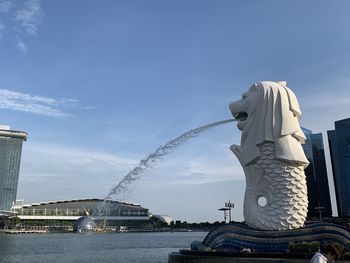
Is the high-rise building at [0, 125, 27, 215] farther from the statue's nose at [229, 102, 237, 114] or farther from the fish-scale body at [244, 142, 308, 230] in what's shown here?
the fish-scale body at [244, 142, 308, 230]

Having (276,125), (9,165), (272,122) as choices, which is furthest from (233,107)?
(9,165)

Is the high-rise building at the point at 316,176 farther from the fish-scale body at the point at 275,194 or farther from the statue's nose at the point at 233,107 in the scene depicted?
the fish-scale body at the point at 275,194

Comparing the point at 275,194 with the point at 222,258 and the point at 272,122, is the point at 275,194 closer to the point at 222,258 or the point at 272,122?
the point at 272,122

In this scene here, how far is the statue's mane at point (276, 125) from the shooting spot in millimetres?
23438

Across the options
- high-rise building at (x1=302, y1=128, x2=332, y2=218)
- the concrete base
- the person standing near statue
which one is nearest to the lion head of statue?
the concrete base

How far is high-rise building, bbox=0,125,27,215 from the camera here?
139375 millimetres

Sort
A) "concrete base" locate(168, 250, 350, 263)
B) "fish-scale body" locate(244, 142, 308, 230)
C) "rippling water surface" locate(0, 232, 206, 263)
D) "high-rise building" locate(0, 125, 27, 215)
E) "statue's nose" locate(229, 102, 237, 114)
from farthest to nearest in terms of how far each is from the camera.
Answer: "high-rise building" locate(0, 125, 27, 215) → "rippling water surface" locate(0, 232, 206, 263) → "statue's nose" locate(229, 102, 237, 114) → "fish-scale body" locate(244, 142, 308, 230) → "concrete base" locate(168, 250, 350, 263)

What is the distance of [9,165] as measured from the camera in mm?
139500

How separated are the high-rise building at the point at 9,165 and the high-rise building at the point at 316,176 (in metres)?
95.0

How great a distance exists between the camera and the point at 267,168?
77.2ft

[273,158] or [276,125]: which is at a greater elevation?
[276,125]

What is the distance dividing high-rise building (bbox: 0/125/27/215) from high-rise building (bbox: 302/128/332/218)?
312 feet

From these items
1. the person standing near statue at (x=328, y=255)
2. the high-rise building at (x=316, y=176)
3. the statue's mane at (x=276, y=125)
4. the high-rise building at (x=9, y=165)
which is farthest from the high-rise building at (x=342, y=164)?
the person standing near statue at (x=328, y=255)

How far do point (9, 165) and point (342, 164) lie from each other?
10548cm
